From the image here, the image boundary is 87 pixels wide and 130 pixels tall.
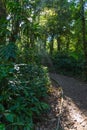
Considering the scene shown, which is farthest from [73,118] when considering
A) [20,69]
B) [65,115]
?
[20,69]

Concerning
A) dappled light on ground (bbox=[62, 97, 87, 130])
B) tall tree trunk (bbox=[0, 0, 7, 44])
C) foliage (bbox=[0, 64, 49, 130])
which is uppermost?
tall tree trunk (bbox=[0, 0, 7, 44])

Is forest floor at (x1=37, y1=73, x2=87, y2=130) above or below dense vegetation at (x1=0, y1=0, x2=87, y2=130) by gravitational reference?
below

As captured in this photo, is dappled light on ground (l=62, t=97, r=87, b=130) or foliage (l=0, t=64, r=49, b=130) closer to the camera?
foliage (l=0, t=64, r=49, b=130)

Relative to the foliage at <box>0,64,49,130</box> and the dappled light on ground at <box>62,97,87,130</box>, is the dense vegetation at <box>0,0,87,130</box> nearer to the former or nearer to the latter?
the foliage at <box>0,64,49,130</box>

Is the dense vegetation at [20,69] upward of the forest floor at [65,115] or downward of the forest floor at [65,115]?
upward

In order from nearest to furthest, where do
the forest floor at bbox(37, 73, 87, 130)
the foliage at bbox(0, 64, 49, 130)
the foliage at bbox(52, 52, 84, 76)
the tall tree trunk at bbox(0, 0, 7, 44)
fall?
1. the foliage at bbox(0, 64, 49, 130)
2. the forest floor at bbox(37, 73, 87, 130)
3. the tall tree trunk at bbox(0, 0, 7, 44)
4. the foliage at bbox(52, 52, 84, 76)

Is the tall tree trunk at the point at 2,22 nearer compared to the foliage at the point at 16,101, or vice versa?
the foliage at the point at 16,101

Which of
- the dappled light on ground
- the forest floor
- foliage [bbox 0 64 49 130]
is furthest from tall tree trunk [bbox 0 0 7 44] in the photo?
the dappled light on ground

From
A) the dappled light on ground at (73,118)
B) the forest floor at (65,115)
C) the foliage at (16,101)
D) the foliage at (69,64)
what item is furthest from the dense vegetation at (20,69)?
the foliage at (69,64)

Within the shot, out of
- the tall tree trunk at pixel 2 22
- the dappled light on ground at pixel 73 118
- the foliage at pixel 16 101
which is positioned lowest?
the dappled light on ground at pixel 73 118

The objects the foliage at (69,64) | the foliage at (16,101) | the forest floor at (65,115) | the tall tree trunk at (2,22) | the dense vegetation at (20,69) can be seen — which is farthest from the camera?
the foliage at (69,64)

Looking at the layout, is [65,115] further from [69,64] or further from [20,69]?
[69,64]

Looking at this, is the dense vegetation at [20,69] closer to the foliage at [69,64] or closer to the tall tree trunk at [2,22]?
the tall tree trunk at [2,22]

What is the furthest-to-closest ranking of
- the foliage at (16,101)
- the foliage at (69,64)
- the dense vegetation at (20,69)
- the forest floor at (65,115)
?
the foliage at (69,64)
the forest floor at (65,115)
the dense vegetation at (20,69)
the foliage at (16,101)
